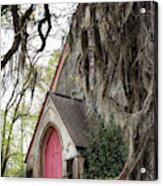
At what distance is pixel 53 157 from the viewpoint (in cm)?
242

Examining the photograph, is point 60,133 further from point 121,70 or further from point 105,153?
point 121,70

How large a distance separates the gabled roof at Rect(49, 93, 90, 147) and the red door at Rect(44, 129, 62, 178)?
0.20 ft

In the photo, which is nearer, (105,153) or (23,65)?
(105,153)

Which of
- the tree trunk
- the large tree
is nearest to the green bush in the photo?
the tree trunk

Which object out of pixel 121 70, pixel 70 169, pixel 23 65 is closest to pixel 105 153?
pixel 70 169

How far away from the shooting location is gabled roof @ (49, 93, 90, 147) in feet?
7.81

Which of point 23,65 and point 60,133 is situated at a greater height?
point 23,65

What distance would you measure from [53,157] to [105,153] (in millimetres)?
191

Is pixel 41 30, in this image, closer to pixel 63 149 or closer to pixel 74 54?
pixel 74 54

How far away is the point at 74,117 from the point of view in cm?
239

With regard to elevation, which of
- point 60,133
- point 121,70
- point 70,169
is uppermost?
point 121,70

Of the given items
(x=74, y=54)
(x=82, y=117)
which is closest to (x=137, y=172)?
(x=82, y=117)

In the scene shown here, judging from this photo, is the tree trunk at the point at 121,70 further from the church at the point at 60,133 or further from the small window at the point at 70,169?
the small window at the point at 70,169

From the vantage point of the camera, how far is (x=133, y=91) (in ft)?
7.67
